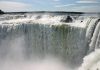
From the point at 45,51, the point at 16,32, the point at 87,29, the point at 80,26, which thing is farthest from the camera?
the point at 16,32

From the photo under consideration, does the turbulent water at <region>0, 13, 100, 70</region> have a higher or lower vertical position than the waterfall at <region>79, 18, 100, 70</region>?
lower

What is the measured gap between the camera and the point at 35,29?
691 inches

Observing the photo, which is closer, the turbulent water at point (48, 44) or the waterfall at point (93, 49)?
the waterfall at point (93, 49)

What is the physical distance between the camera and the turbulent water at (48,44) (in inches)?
579

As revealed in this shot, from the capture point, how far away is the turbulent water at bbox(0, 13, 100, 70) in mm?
14711

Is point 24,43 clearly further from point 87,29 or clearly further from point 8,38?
point 87,29

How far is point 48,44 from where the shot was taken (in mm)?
16797

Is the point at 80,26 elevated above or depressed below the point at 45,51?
above

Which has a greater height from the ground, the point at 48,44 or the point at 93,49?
the point at 93,49

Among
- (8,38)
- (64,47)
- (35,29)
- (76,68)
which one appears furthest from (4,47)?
Result: (76,68)

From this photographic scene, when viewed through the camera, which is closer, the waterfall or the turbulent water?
the waterfall

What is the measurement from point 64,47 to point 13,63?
3.84 meters

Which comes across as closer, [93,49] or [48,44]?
[93,49]

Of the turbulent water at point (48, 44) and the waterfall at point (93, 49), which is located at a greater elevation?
the waterfall at point (93, 49)
